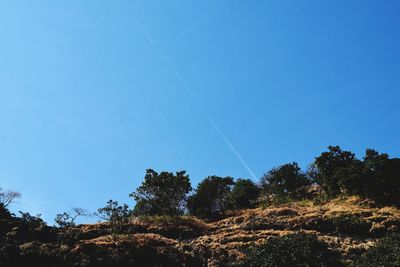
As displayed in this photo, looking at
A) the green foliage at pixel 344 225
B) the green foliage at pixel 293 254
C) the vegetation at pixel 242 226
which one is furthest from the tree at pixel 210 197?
the green foliage at pixel 293 254

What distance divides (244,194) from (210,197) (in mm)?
8166

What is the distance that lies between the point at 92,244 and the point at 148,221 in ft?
49.0

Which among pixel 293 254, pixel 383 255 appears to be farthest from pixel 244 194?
pixel 383 255

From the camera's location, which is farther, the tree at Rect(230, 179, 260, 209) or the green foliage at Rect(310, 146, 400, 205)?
the tree at Rect(230, 179, 260, 209)

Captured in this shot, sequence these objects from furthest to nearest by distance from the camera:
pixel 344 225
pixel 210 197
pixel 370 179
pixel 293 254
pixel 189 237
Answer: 1. pixel 210 197
2. pixel 370 179
3. pixel 189 237
4. pixel 344 225
5. pixel 293 254

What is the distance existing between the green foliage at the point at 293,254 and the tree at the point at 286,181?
31.4 meters

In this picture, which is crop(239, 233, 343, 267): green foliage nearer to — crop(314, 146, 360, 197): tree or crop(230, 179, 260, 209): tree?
crop(314, 146, 360, 197): tree

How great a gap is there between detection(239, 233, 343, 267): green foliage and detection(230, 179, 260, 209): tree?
3024 centimetres

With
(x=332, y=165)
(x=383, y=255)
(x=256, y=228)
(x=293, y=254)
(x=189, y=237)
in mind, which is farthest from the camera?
(x=332, y=165)

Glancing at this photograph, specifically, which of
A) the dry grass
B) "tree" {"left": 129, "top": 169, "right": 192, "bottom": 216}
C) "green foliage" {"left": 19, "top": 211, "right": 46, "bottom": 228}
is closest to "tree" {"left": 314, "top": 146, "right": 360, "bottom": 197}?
the dry grass

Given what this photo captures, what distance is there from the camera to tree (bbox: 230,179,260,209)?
6950 cm

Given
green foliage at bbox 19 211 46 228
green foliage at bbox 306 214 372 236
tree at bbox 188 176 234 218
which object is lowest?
green foliage at bbox 306 214 372 236

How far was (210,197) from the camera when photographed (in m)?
65.4

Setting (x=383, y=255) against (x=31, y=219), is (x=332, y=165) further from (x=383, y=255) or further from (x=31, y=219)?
(x=31, y=219)
